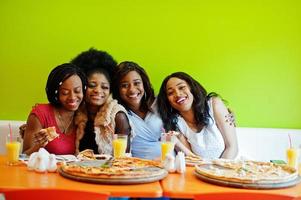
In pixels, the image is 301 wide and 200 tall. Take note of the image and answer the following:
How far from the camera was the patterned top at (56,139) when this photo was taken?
8.39ft

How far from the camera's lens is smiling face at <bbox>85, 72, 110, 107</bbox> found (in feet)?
9.32

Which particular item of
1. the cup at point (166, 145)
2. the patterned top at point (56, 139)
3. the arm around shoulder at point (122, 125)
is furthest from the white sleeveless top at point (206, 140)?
the patterned top at point (56, 139)

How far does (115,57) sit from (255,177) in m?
1.97

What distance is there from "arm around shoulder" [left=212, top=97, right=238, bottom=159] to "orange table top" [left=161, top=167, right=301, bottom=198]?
1160 mm

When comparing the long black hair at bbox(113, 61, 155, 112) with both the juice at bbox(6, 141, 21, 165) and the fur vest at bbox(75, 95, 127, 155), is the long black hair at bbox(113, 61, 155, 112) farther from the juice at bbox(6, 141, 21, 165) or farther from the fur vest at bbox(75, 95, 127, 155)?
the juice at bbox(6, 141, 21, 165)

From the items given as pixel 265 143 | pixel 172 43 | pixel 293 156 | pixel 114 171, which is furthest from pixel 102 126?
pixel 265 143

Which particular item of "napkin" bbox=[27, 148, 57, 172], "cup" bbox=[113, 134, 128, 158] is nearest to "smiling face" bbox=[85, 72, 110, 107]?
"cup" bbox=[113, 134, 128, 158]

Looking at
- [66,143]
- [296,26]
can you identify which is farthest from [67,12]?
[296,26]

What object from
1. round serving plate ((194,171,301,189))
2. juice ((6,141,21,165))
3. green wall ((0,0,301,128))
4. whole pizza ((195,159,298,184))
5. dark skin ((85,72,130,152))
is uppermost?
green wall ((0,0,301,128))

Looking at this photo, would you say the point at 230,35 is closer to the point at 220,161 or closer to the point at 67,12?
the point at 67,12

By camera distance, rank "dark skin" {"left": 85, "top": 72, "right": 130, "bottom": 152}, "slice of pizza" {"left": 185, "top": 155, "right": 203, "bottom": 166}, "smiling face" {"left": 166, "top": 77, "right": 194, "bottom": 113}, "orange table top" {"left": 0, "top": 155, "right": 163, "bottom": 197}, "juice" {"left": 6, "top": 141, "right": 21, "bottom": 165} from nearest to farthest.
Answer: "orange table top" {"left": 0, "top": 155, "right": 163, "bottom": 197}
"juice" {"left": 6, "top": 141, "right": 21, "bottom": 165}
"slice of pizza" {"left": 185, "top": 155, "right": 203, "bottom": 166}
"dark skin" {"left": 85, "top": 72, "right": 130, "bottom": 152}
"smiling face" {"left": 166, "top": 77, "right": 194, "bottom": 113}

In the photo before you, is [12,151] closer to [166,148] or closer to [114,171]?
[114,171]

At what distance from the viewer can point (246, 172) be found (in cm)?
183

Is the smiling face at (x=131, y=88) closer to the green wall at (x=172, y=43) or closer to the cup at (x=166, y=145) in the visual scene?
the green wall at (x=172, y=43)
